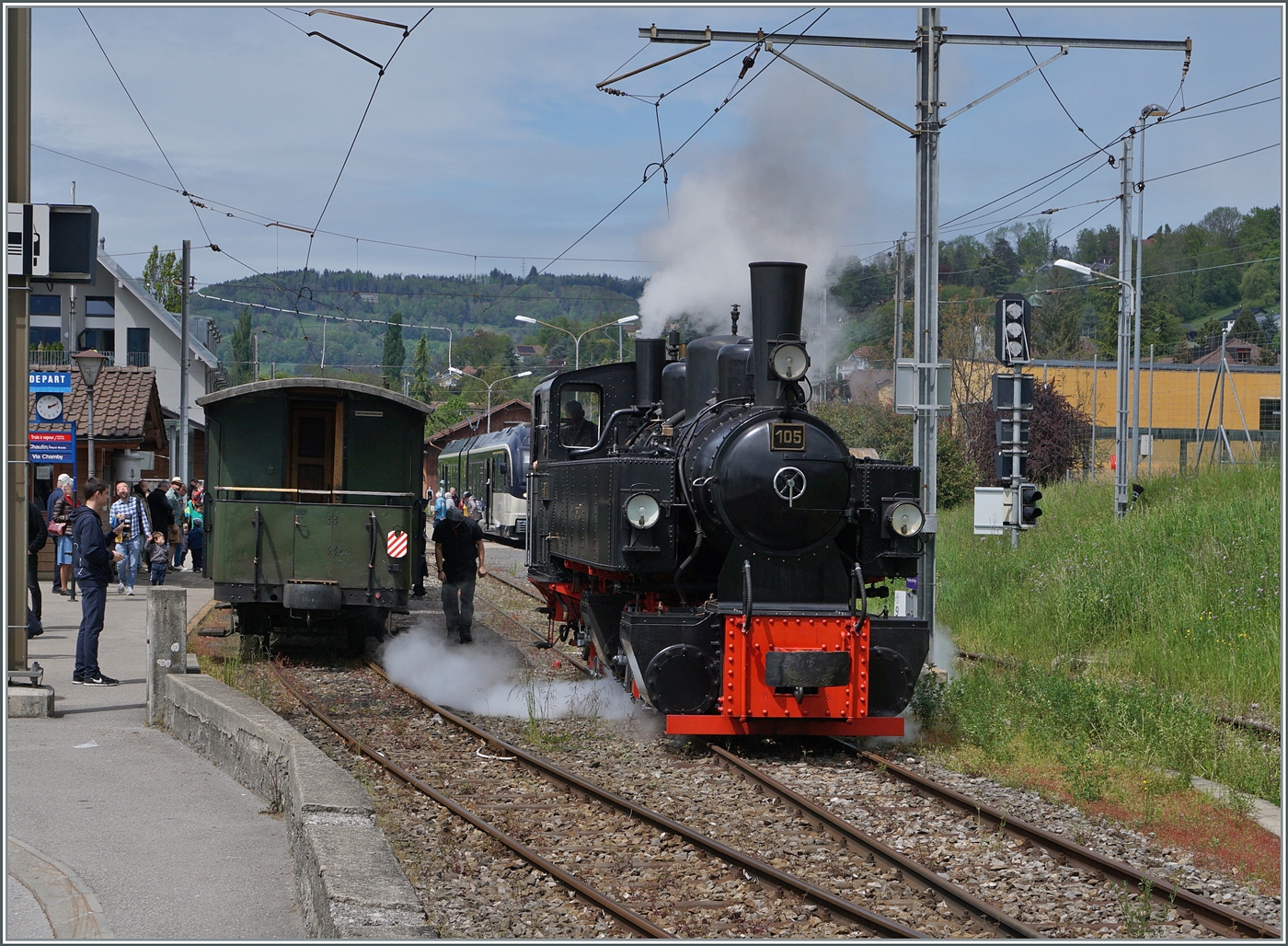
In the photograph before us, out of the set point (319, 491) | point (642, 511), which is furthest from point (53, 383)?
point (642, 511)

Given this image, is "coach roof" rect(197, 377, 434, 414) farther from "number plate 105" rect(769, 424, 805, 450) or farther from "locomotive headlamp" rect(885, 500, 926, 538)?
"locomotive headlamp" rect(885, 500, 926, 538)

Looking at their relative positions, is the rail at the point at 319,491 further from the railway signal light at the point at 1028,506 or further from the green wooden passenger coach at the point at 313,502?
the railway signal light at the point at 1028,506

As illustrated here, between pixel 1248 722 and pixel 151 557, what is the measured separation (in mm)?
14933

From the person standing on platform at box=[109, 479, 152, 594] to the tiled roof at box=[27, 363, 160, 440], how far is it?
4364mm

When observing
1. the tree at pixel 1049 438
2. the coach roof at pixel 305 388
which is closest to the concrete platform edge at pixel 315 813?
the coach roof at pixel 305 388

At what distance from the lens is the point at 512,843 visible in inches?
257

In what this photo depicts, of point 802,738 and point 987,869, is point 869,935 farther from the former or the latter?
point 802,738

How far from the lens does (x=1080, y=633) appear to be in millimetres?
13609

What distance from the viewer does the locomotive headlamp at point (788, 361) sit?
8977mm

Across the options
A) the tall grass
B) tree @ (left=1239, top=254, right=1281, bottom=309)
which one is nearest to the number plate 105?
the tall grass

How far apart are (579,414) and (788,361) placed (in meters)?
3.66

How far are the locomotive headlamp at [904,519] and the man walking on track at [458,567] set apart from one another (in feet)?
22.4

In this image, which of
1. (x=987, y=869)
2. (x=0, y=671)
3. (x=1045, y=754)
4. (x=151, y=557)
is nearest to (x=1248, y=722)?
(x=1045, y=754)

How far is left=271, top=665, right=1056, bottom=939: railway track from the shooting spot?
5406mm
